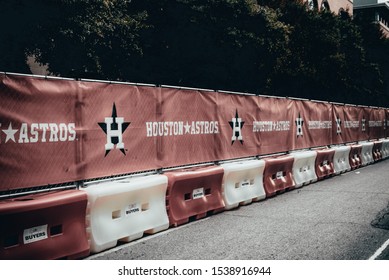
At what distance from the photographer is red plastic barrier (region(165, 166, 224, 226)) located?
738 centimetres

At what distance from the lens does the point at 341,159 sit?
15055 millimetres

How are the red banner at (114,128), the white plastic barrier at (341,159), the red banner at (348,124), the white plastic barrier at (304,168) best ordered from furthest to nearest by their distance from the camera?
the red banner at (348,124)
the white plastic barrier at (341,159)
the white plastic barrier at (304,168)
the red banner at (114,128)

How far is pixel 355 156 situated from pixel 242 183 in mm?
8998

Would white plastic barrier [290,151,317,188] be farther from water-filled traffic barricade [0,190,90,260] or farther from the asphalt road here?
water-filled traffic barricade [0,190,90,260]

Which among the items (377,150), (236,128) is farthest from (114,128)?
(377,150)

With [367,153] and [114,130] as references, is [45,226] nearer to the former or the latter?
[114,130]

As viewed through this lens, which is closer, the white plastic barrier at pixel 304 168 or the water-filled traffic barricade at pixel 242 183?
the water-filled traffic barricade at pixel 242 183

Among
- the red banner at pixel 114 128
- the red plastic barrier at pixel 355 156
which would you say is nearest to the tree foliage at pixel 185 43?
the red plastic barrier at pixel 355 156

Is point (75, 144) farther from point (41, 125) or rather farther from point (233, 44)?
point (233, 44)

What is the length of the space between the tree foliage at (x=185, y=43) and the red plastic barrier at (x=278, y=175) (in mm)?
10786

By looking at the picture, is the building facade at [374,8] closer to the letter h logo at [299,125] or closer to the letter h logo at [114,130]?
the letter h logo at [299,125]

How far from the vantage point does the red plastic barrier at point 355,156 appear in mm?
16031
